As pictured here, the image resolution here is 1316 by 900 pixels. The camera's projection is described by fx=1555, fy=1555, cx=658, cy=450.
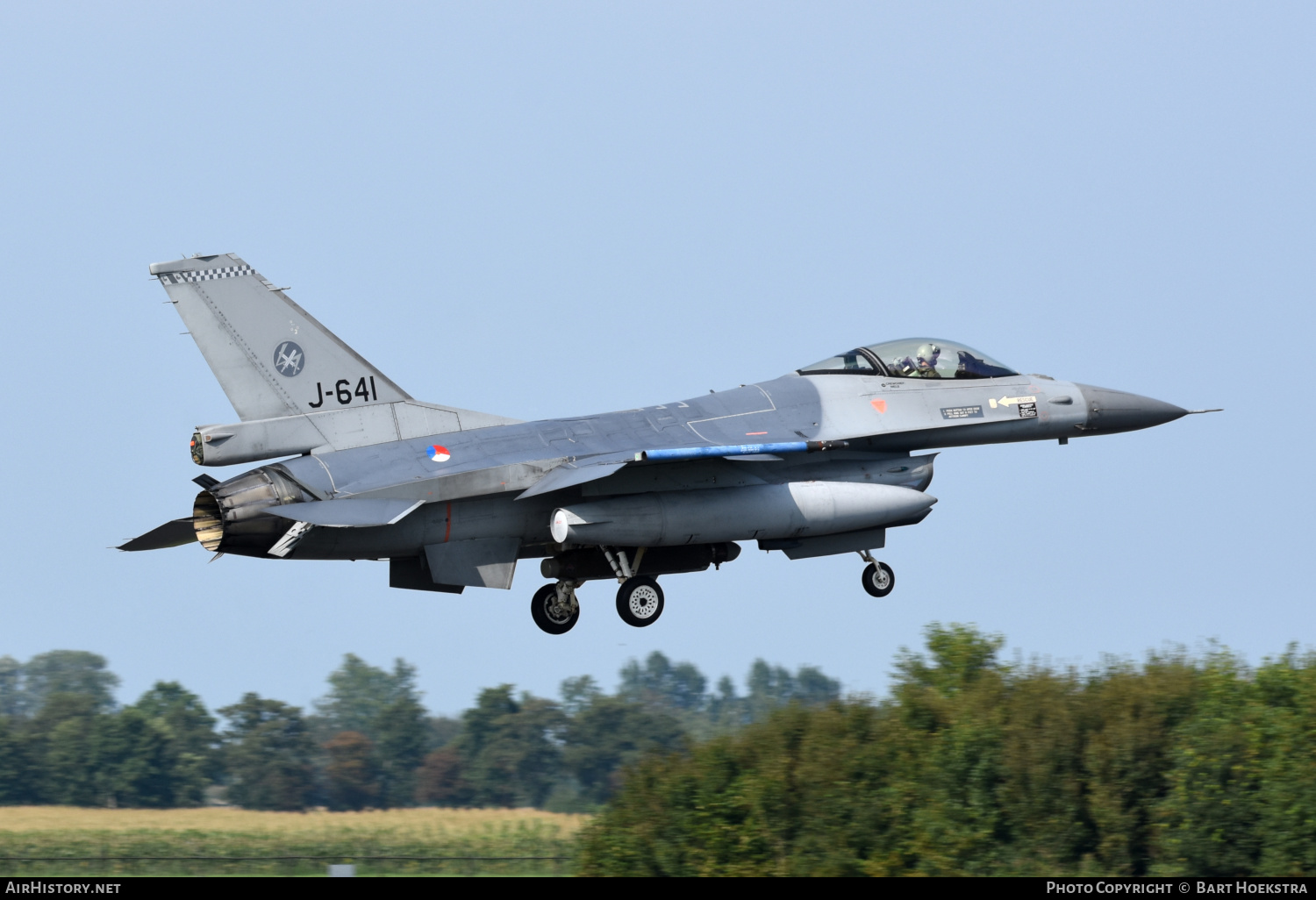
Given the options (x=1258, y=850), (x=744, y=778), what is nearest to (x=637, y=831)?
(x=744, y=778)

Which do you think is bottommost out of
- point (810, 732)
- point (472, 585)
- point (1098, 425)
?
point (810, 732)

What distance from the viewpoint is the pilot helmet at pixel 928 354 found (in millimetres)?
20734

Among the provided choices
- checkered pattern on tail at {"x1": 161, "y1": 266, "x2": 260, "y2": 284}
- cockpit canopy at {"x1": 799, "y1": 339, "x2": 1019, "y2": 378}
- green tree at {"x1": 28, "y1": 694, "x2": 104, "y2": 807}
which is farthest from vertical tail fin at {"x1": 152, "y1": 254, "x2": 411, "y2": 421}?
green tree at {"x1": 28, "y1": 694, "x2": 104, "y2": 807}

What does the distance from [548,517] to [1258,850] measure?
28.0 feet

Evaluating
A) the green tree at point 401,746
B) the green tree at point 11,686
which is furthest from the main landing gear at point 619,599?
the green tree at point 11,686

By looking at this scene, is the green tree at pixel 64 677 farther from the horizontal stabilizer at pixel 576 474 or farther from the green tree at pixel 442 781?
A: the horizontal stabilizer at pixel 576 474

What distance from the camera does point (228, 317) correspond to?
1777 centimetres

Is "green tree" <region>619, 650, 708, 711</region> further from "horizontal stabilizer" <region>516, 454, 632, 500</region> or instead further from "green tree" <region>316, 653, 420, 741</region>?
"horizontal stabilizer" <region>516, 454, 632, 500</region>

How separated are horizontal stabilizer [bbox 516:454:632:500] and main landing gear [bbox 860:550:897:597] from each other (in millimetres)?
4138

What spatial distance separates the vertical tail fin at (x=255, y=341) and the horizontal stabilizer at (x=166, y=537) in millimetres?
1554

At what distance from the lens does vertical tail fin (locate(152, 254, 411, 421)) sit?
17.7 meters

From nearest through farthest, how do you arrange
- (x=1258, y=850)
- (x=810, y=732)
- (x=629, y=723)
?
(x=1258, y=850), (x=810, y=732), (x=629, y=723)

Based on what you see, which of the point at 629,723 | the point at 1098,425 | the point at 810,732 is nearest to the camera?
the point at 810,732

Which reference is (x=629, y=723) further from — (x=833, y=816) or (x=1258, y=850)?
(x=1258, y=850)
